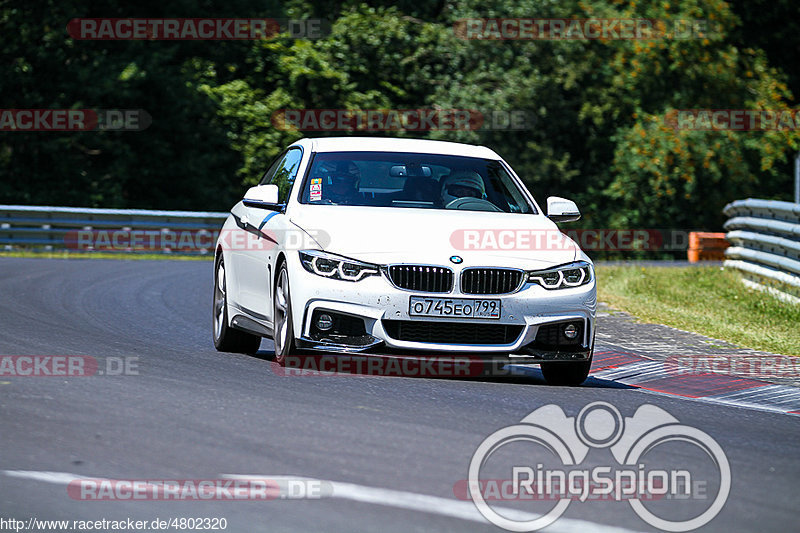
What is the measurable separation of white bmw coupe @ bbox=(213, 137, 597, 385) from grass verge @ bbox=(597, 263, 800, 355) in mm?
3124

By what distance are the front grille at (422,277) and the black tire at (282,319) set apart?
2.50 ft

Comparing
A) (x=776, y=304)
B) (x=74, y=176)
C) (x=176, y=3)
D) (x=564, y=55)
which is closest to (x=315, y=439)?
(x=776, y=304)

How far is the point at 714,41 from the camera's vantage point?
44.3 m

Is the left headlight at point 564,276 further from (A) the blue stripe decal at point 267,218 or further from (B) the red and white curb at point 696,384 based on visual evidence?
(A) the blue stripe decal at point 267,218

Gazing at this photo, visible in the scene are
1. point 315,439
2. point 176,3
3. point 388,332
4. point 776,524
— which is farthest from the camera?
point 176,3

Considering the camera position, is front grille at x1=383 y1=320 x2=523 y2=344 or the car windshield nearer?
front grille at x1=383 y1=320 x2=523 y2=344

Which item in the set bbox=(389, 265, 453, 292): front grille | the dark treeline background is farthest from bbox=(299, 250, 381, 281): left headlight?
the dark treeline background

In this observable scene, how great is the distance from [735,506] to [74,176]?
3248 centimetres

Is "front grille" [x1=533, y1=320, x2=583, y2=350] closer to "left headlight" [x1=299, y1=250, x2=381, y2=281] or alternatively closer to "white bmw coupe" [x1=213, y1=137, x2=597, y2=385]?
"white bmw coupe" [x1=213, y1=137, x2=597, y2=385]

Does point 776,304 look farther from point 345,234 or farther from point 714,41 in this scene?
point 714,41

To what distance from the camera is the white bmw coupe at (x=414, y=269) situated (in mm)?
9086

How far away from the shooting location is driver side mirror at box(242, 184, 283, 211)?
10.2 metres

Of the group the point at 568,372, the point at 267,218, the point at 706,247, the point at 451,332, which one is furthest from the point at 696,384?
the point at 706,247

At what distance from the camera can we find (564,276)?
9414mm
